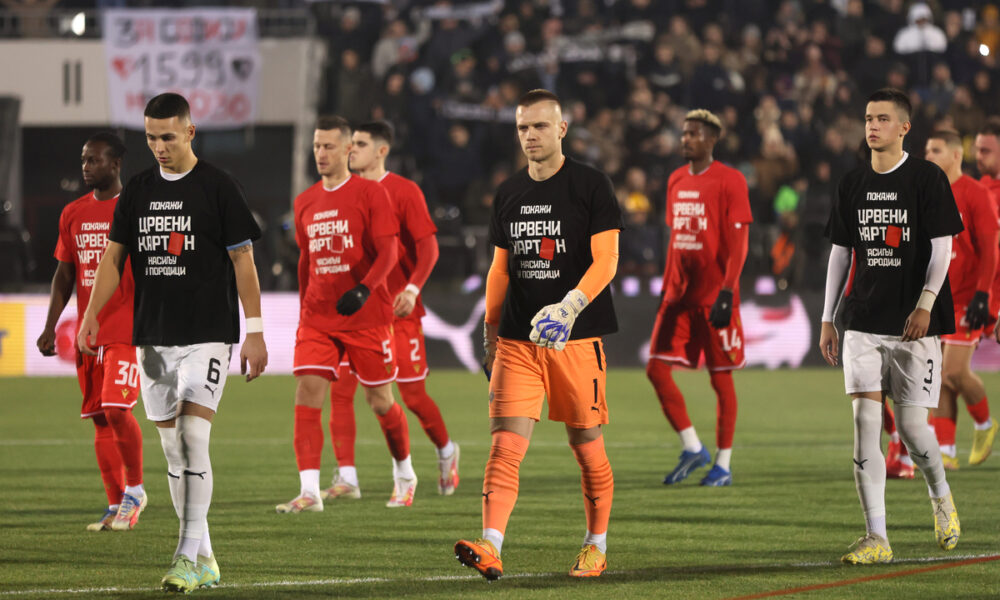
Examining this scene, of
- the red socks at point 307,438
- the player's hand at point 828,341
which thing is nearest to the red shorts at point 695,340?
the red socks at point 307,438

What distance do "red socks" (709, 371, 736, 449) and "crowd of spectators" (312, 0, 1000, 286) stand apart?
956 cm

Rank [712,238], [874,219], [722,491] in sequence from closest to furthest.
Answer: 1. [874,219]
2. [722,491]
3. [712,238]

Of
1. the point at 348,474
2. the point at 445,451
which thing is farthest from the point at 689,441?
the point at 348,474

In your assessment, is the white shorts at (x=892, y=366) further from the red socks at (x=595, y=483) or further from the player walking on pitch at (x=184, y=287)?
the player walking on pitch at (x=184, y=287)

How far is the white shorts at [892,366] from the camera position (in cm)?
719

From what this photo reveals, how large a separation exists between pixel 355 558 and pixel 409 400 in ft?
9.13

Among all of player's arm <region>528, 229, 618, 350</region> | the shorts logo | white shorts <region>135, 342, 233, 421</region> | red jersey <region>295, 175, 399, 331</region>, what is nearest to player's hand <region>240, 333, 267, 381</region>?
white shorts <region>135, 342, 233, 421</region>

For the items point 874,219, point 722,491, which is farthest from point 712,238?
point 874,219

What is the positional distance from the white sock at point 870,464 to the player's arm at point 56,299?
176 inches

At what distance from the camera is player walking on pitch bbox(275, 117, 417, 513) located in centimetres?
925

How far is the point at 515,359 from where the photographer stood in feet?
22.0

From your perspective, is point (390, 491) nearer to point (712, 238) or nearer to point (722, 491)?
point (722, 491)

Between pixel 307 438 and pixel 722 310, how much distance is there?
3075mm

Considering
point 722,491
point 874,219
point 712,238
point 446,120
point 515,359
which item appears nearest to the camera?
point 515,359
